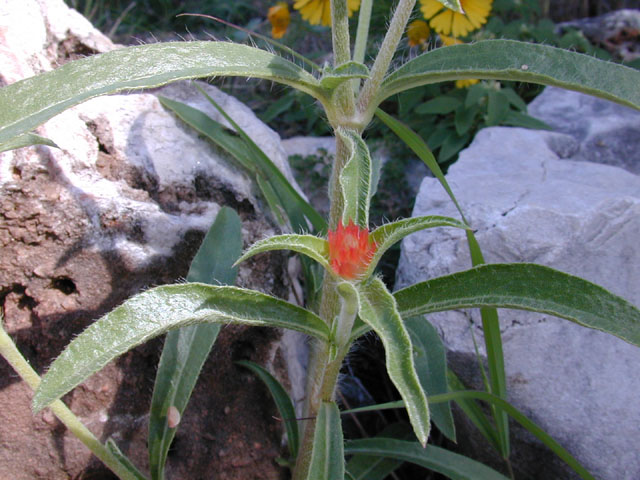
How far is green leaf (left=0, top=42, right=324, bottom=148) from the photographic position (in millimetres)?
980

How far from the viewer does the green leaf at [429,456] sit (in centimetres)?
140

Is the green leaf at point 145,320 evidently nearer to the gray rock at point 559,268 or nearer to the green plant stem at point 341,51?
the green plant stem at point 341,51

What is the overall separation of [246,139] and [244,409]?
73cm

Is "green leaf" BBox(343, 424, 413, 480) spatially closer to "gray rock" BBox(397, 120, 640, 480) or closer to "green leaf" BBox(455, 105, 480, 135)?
"gray rock" BBox(397, 120, 640, 480)

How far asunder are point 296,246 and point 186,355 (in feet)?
1.61

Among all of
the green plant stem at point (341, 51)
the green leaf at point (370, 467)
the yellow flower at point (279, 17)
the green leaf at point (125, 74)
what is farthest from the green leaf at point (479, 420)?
the yellow flower at point (279, 17)

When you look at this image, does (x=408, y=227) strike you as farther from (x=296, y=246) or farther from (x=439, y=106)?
(x=439, y=106)

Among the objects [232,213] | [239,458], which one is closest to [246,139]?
[232,213]

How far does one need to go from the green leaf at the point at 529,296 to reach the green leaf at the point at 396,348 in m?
0.15

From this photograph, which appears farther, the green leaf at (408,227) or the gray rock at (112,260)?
the gray rock at (112,260)

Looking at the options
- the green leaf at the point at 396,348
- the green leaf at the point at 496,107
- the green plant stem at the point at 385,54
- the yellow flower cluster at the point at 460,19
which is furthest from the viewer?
the green leaf at the point at 496,107

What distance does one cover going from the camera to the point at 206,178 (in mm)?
1627

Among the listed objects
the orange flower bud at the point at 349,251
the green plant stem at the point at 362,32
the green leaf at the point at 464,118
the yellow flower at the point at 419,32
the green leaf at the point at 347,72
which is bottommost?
the orange flower bud at the point at 349,251

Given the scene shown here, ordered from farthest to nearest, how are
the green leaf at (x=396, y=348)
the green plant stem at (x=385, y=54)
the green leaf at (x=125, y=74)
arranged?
1. the green plant stem at (x=385, y=54)
2. the green leaf at (x=125, y=74)
3. the green leaf at (x=396, y=348)
